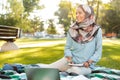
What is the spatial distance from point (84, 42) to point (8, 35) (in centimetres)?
698

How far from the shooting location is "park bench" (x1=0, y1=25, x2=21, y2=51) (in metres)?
10.9

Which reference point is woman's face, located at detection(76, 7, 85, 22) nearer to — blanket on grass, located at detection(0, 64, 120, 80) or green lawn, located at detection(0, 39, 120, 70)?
blanket on grass, located at detection(0, 64, 120, 80)

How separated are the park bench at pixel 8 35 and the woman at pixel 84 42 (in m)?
6.13

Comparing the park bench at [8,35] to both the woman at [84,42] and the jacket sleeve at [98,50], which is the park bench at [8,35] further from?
the jacket sleeve at [98,50]

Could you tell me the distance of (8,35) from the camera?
11477 millimetres

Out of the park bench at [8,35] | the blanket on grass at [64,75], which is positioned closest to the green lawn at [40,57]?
the park bench at [8,35]

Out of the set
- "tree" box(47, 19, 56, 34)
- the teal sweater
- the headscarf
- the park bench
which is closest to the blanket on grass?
the teal sweater

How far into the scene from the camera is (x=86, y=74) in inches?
184

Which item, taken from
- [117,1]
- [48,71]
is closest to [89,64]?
[48,71]

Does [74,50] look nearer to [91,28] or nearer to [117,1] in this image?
[91,28]

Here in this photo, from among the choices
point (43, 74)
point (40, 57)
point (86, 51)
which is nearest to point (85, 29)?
point (86, 51)

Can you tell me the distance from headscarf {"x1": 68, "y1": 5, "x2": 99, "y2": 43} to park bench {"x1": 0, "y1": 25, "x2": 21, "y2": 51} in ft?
20.1

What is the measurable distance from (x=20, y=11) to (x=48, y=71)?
45016mm

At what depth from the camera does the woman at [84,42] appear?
477 cm
